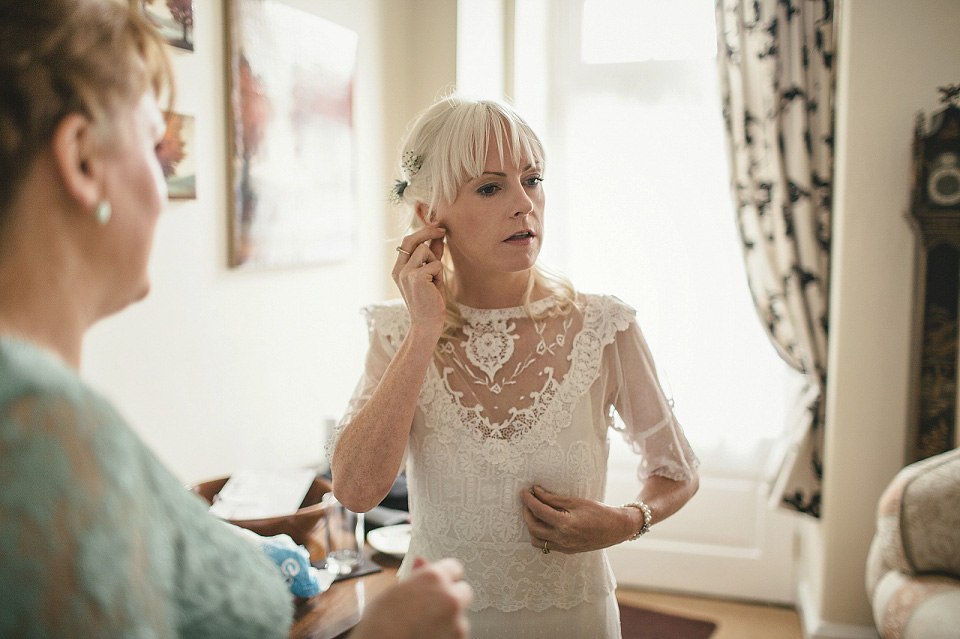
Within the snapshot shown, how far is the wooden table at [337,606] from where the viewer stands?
4.43 feet

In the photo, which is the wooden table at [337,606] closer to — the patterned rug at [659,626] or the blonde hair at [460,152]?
the blonde hair at [460,152]

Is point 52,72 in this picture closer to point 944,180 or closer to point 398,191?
point 398,191

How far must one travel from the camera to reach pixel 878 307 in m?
2.56

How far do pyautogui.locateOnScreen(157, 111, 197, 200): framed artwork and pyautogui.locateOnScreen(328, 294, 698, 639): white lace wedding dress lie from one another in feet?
2.55

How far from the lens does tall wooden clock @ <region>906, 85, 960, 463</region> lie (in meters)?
2.38

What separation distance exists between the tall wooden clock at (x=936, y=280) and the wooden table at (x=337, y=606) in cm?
190

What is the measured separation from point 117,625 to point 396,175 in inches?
114

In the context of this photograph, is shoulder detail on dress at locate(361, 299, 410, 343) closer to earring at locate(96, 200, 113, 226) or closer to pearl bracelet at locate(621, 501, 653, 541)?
pearl bracelet at locate(621, 501, 653, 541)

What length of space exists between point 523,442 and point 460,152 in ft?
1.84

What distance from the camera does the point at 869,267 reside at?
2.56 m

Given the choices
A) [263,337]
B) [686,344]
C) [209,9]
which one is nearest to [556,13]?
[686,344]

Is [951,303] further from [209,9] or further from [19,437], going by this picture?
[19,437]

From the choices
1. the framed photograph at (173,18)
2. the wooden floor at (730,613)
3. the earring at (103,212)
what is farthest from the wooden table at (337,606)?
the wooden floor at (730,613)

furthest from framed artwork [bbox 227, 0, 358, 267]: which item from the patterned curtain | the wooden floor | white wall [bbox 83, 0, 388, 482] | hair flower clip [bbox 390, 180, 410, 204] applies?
the wooden floor
